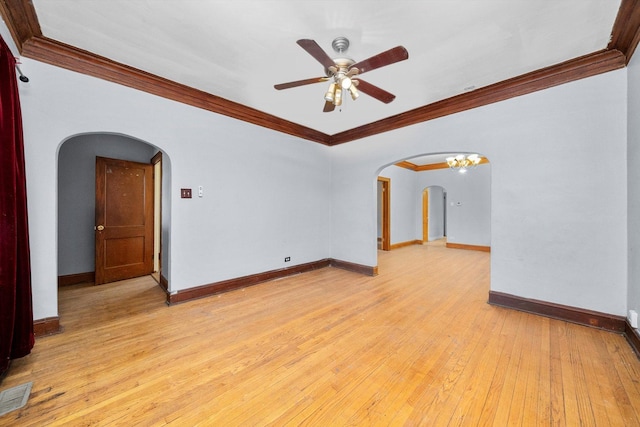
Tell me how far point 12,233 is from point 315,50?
280 cm

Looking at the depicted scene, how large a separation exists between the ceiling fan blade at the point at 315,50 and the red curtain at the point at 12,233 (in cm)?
232

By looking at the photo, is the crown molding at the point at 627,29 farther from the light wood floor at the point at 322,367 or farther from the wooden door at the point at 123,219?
the wooden door at the point at 123,219

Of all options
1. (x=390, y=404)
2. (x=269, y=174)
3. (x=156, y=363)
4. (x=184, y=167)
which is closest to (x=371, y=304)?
(x=390, y=404)

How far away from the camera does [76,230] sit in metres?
4.14

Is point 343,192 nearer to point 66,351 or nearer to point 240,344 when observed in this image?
point 240,344

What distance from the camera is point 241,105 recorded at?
3.84m

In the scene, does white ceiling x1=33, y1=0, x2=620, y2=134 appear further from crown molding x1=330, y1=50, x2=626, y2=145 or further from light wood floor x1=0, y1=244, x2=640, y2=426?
light wood floor x1=0, y1=244, x2=640, y2=426

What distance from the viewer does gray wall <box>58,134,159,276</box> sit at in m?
4.01

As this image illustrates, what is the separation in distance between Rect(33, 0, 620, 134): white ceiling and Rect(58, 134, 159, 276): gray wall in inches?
90.7

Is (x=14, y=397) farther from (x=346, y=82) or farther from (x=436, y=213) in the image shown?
(x=436, y=213)

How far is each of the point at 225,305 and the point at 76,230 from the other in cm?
313

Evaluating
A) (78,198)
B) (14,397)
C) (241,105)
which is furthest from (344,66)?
(78,198)

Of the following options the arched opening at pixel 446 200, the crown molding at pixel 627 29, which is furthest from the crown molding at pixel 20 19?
the arched opening at pixel 446 200

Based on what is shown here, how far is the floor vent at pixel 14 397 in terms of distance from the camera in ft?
5.16
